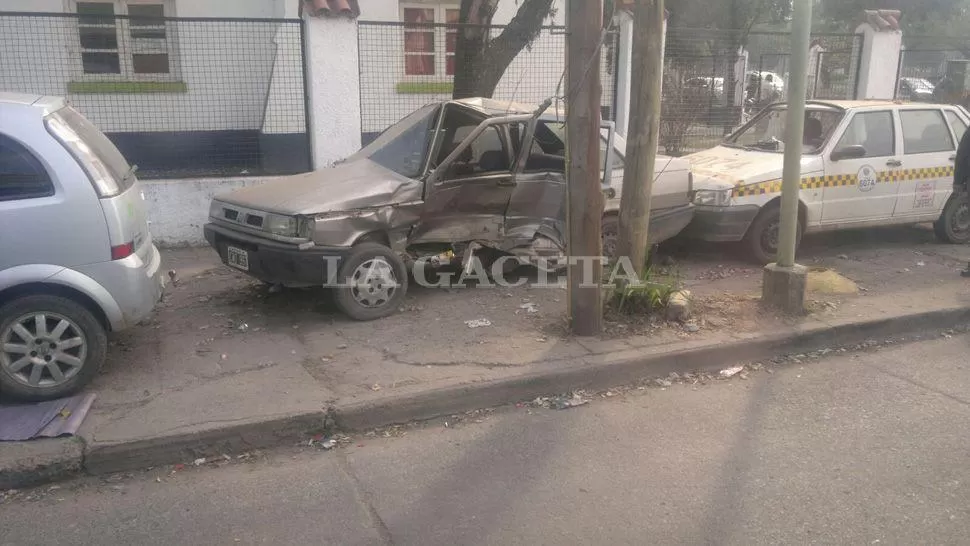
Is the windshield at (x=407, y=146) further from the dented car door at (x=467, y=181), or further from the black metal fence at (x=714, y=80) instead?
the black metal fence at (x=714, y=80)

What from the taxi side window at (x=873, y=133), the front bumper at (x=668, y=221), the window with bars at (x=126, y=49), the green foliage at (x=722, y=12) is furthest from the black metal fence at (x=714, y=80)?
the green foliage at (x=722, y=12)

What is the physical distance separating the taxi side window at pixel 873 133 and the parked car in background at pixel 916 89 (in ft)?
21.5

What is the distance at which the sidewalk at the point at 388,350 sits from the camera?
4.54 meters

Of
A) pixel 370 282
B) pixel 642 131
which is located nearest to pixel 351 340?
pixel 370 282

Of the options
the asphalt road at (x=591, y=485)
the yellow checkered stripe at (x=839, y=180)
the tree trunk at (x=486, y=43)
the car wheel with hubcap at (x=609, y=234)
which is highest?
the tree trunk at (x=486, y=43)

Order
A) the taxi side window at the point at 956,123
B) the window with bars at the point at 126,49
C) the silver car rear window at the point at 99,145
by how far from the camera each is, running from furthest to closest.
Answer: the window with bars at the point at 126,49
the taxi side window at the point at 956,123
the silver car rear window at the point at 99,145

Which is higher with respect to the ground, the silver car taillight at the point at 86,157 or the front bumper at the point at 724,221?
the silver car taillight at the point at 86,157

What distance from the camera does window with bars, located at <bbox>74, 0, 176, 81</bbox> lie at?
11.6m

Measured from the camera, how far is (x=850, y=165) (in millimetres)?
8281

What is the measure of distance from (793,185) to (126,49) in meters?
9.77

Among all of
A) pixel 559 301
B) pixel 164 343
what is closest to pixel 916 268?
pixel 559 301

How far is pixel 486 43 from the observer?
370 inches

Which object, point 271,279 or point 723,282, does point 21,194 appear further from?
point 723,282

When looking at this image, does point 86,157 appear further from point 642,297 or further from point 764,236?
point 764,236
